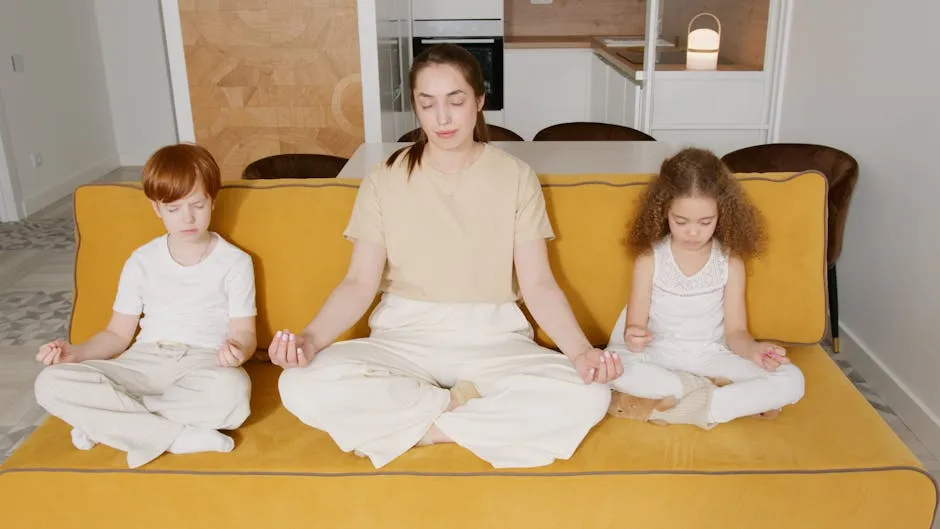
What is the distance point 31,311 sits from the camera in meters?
3.32

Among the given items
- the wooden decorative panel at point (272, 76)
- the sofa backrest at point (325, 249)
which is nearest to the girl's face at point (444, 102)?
the sofa backrest at point (325, 249)

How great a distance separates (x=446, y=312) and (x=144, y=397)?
664mm

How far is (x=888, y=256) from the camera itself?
8.42 feet

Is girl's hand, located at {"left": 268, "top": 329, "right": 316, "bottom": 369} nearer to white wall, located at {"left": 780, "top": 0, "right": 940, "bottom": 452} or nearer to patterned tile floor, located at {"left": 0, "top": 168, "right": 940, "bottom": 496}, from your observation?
patterned tile floor, located at {"left": 0, "top": 168, "right": 940, "bottom": 496}

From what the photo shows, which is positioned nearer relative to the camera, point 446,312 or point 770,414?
point 770,414

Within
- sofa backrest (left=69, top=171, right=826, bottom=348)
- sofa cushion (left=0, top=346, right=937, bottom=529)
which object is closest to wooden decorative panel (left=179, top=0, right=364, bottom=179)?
sofa backrest (left=69, top=171, right=826, bottom=348)

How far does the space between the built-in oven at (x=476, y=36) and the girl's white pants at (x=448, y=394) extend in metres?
4.02

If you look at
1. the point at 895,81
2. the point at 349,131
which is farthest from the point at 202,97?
the point at 895,81

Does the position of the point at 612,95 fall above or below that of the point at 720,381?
above

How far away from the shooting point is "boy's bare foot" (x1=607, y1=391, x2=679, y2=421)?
1661 mm

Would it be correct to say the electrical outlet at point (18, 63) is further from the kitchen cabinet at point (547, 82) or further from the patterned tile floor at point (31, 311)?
the kitchen cabinet at point (547, 82)

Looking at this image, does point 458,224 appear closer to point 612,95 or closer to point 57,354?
point 57,354

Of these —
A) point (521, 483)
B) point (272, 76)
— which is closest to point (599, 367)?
point (521, 483)

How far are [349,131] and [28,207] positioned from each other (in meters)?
2.45
